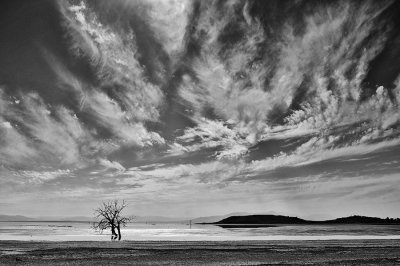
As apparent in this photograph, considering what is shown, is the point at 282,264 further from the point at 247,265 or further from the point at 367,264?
the point at 367,264

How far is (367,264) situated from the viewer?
3300 centimetres

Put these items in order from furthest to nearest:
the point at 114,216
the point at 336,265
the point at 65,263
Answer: the point at 114,216 < the point at 65,263 < the point at 336,265

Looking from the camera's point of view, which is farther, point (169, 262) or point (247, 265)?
point (169, 262)

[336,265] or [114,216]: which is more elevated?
[114,216]

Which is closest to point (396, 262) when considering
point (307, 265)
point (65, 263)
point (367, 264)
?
point (367, 264)

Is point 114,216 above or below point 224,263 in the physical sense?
above

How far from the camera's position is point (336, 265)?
3225cm

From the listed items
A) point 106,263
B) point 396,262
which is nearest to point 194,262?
point 106,263

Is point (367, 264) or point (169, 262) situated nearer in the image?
point (367, 264)

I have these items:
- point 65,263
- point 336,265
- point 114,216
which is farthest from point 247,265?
point 114,216

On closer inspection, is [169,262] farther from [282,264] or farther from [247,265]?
[282,264]

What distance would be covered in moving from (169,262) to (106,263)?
20.1 feet

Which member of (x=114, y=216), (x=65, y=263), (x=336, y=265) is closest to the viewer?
(x=336, y=265)

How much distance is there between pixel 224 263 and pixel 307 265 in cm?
770
